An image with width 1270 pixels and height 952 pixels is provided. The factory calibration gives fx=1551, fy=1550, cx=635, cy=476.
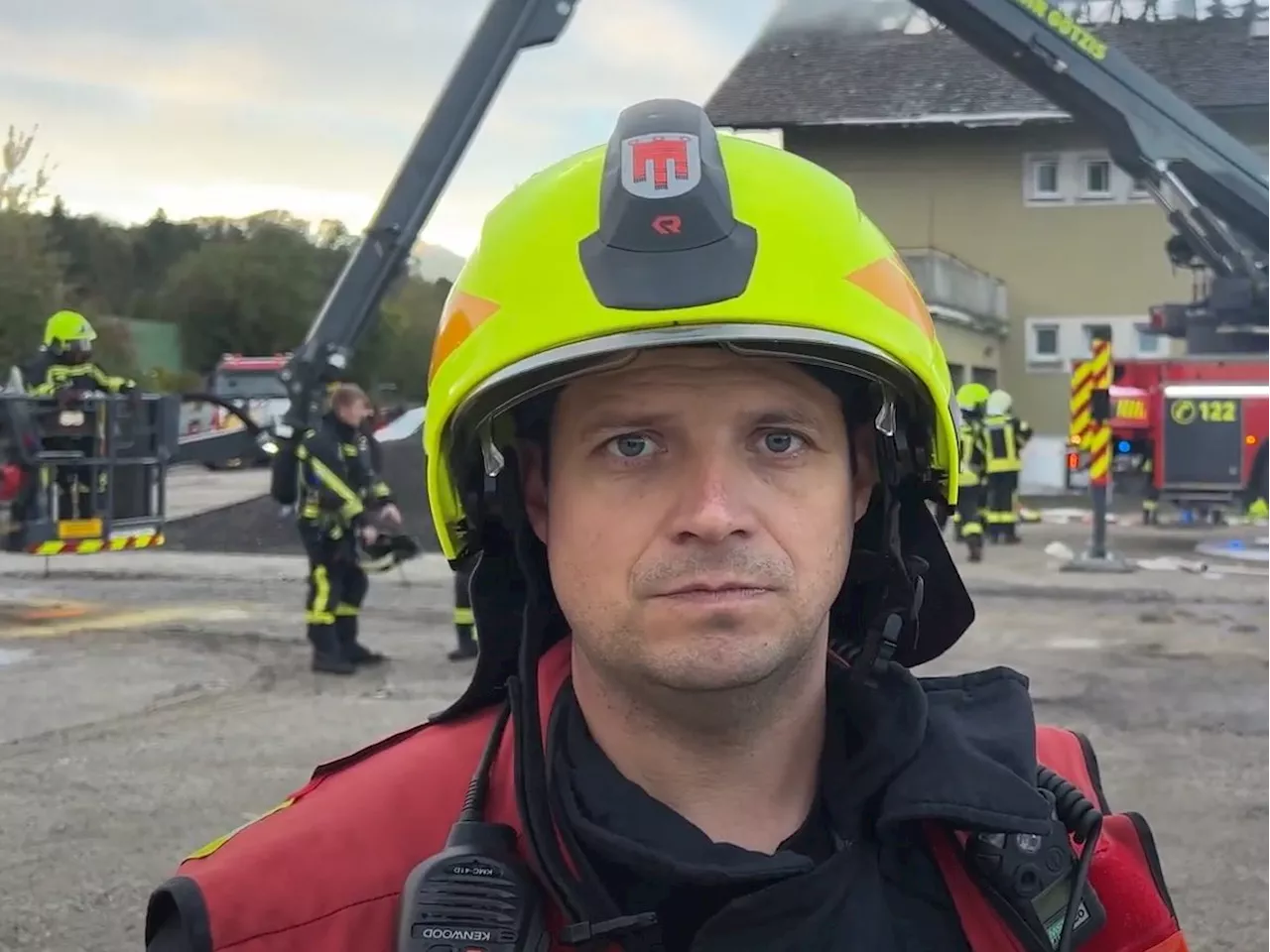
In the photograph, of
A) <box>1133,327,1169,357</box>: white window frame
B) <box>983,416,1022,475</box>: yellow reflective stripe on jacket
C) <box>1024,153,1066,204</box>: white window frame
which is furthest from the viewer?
<box>1024,153,1066,204</box>: white window frame

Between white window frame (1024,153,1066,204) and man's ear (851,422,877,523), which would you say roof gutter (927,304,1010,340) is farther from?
man's ear (851,422,877,523)

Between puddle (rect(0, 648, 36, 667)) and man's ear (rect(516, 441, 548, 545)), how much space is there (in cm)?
771

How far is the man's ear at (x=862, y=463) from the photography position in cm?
187

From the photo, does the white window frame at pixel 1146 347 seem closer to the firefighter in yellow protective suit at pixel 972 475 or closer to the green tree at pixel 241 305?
the firefighter in yellow protective suit at pixel 972 475

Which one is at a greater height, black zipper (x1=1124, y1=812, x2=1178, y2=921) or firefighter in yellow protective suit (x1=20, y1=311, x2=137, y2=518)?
firefighter in yellow protective suit (x1=20, y1=311, x2=137, y2=518)

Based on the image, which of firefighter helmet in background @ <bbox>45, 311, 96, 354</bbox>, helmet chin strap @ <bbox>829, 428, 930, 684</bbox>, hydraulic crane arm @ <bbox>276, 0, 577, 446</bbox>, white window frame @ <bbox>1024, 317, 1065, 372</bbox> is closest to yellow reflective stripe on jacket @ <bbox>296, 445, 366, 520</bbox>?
hydraulic crane arm @ <bbox>276, 0, 577, 446</bbox>

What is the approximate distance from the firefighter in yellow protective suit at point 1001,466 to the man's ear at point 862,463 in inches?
542

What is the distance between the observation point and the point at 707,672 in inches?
62.2

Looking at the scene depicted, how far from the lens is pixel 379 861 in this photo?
1.53m

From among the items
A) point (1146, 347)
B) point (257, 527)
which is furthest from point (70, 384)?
point (1146, 347)

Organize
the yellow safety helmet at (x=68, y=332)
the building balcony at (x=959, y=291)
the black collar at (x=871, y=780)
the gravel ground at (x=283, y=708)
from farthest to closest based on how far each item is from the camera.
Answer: the building balcony at (x=959, y=291), the yellow safety helmet at (x=68, y=332), the gravel ground at (x=283, y=708), the black collar at (x=871, y=780)

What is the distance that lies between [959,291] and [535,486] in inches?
1098

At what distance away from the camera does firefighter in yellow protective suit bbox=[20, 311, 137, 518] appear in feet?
35.2

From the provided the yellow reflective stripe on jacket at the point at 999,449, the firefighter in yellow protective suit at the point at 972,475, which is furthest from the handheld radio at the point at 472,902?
the yellow reflective stripe on jacket at the point at 999,449
